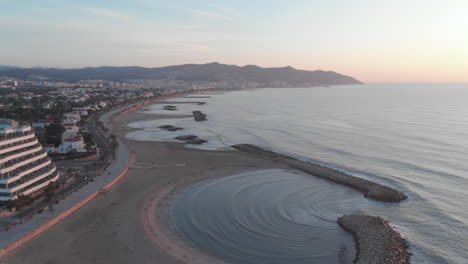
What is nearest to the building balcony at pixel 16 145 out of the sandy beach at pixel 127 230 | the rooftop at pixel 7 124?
the rooftop at pixel 7 124

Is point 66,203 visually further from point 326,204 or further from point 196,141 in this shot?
point 196,141

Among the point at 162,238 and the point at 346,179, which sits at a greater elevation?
the point at 346,179

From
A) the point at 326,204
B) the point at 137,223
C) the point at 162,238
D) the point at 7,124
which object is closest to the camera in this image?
the point at 162,238

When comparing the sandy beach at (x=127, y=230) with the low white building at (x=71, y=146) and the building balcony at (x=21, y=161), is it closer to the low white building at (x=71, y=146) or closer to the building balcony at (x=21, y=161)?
the building balcony at (x=21, y=161)

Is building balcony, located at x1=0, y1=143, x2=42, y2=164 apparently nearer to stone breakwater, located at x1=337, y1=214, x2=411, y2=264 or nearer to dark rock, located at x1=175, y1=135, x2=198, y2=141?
stone breakwater, located at x1=337, y1=214, x2=411, y2=264

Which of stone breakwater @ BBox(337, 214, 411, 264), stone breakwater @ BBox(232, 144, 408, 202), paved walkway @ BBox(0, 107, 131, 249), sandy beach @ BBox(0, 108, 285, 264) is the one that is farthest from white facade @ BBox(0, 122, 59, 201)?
stone breakwater @ BBox(232, 144, 408, 202)

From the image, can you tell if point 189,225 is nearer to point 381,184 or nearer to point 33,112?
point 381,184

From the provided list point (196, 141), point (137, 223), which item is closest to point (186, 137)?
point (196, 141)
